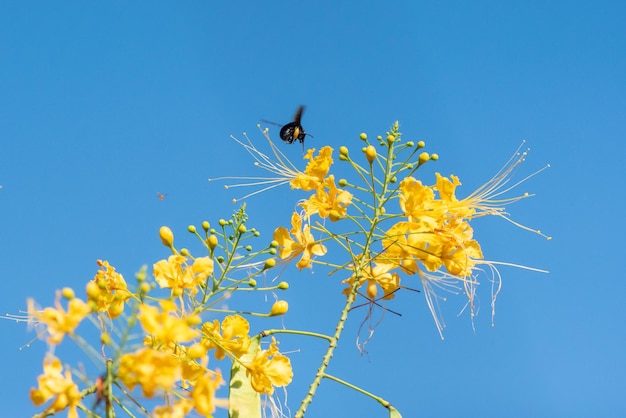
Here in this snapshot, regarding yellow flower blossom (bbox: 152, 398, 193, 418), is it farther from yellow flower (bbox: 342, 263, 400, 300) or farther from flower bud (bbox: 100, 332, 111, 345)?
yellow flower (bbox: 342, 263, 400, 300)

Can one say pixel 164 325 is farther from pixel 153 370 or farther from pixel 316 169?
pixel 316 169

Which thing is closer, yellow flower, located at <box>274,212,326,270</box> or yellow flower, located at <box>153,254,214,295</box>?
yellow flower, located at <box>153,254,214,295</box>

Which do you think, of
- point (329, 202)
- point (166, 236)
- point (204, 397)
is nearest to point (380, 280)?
point (329, 202)

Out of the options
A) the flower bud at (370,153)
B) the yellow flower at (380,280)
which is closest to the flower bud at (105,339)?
the yellow flower at (380,280)

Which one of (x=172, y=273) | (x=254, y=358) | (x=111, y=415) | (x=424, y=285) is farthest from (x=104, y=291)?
(x=424, y=285)

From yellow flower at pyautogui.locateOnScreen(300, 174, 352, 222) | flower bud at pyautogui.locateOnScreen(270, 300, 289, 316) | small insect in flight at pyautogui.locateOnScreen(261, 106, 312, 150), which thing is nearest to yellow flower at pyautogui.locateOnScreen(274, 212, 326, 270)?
yellow flower at pyautogui.locateOnScreen(300, 174, 352, 222)

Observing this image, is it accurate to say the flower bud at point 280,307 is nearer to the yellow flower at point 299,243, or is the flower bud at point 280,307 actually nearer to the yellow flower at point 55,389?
the yellow flower at point 299,243
